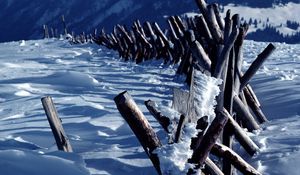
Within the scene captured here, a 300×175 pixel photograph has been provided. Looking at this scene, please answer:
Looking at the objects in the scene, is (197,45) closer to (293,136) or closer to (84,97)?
(293,136)

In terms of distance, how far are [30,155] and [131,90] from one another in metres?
4.74

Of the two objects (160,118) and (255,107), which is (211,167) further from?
(255,107)

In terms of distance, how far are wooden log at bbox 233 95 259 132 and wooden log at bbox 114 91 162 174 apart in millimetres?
1914

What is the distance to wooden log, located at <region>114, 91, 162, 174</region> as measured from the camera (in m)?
2.13

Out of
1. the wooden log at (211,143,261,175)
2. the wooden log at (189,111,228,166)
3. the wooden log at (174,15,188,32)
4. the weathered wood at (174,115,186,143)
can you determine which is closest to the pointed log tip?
the weathered wood at (174,115,186,143)

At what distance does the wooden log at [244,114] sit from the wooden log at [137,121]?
191 cm

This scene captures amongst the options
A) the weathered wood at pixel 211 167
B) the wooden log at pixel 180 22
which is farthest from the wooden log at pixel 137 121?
the wooden log at pixel 180 22

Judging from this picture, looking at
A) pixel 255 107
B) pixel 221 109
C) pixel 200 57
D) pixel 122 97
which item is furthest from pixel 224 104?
pixel 122 97

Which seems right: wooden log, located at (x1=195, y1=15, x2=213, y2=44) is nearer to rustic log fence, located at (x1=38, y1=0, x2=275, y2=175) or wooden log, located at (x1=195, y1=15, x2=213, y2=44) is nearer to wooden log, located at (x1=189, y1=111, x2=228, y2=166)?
A: rustic log fence, located at (x1=38, y1=0, x2=275, y2=175)

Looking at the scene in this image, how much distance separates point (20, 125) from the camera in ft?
17.2

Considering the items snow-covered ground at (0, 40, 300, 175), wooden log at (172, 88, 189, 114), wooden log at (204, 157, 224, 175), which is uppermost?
wooden log at (172, 88, 189, 114)

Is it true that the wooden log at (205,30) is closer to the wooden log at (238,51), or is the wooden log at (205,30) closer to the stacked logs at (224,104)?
the stacked logs at (224,104)

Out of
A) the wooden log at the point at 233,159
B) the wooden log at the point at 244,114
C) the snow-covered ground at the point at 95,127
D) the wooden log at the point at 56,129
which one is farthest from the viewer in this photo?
the wooden log at the point at 244,114

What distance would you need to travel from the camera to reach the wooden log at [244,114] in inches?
161
